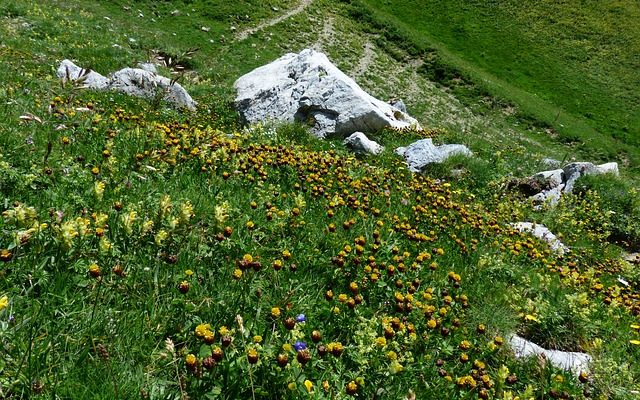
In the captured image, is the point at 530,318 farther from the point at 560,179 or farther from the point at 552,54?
the point at 552,54

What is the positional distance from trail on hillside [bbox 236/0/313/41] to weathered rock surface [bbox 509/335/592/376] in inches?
1074

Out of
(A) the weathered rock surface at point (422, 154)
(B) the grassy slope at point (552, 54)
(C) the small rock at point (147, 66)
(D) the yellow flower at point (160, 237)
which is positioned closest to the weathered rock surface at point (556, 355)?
(D) the yellow flower at point (160, 237)

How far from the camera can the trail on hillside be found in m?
28.4

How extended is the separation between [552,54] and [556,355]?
139 feet

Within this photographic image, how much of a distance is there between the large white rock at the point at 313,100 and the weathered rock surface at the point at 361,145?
1.08 m

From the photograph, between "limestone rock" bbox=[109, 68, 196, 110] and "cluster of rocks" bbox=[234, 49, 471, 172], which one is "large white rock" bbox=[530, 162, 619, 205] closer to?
"cluster of rocks" bbox=[234, 49, 471, 172]

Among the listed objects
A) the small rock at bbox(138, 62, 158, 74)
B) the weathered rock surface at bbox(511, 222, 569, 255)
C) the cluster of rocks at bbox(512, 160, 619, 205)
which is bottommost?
the small rock at bbox(138, 62, 158, 74)

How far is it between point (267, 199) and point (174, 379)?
271 cm

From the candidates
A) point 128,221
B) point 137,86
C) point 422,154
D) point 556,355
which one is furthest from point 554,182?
point 128,221

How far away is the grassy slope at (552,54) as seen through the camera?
102ft

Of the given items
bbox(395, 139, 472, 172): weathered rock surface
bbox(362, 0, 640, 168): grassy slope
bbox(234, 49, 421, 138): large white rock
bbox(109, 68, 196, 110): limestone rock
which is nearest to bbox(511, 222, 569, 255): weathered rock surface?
bbox(395, 139, 472, 172): weathered rock surface

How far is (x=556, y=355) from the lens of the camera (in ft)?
14.1

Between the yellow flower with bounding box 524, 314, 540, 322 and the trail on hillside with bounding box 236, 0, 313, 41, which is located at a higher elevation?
the yellow flower with bounding box 524, 314, 540, 322

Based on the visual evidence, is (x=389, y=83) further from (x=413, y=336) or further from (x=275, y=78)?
(x=413, y=336)
